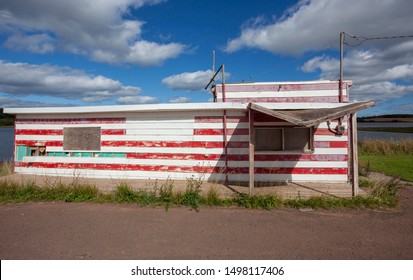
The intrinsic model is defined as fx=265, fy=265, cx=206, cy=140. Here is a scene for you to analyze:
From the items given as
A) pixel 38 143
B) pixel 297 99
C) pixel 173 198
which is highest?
pixel 297 99

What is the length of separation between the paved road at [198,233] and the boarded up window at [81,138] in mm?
3316

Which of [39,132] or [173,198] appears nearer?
[173,198]

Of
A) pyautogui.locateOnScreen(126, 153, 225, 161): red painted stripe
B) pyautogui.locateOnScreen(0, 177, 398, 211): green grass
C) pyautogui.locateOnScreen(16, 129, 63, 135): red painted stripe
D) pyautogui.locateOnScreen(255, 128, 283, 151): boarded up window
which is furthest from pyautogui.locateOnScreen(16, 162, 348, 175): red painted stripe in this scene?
pyautogui.locateOnScreen(0, 177, 398, 211): green grass

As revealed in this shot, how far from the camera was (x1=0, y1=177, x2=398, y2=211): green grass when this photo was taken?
20.7ft

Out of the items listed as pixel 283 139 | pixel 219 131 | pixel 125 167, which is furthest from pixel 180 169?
pixel 283 139

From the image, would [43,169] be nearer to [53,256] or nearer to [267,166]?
Result: [53,256]

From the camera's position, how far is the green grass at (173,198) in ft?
20.7

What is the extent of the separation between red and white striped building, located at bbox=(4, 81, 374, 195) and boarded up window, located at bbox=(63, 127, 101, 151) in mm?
36

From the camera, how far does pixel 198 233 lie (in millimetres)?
4758

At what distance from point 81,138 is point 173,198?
499cm

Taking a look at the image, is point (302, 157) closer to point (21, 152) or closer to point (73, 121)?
point (73, 121)

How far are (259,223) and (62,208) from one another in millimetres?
4539

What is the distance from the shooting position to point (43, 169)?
9.65 metres
